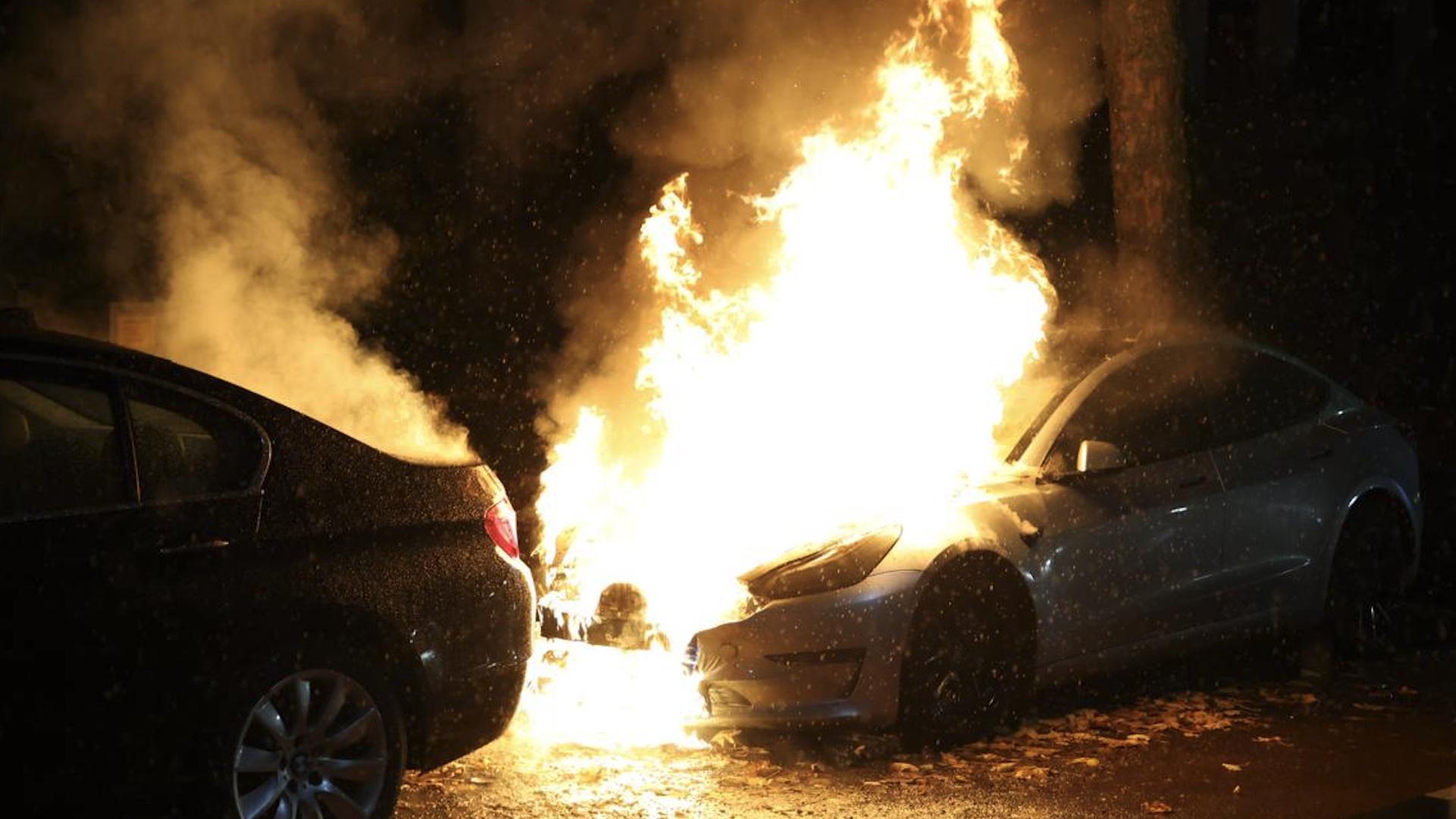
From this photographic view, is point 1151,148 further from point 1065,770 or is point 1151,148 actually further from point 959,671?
point 1065,770

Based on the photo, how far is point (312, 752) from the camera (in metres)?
5.47

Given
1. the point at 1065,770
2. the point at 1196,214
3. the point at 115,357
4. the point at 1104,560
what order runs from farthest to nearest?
the point at 1196,214 → the point at 1104,560 → the point at 1065,770 → the point at 115,357

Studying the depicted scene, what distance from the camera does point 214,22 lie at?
35.5 ft

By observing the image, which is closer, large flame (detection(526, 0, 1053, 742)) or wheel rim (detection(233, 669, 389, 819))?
wheel rim (detection(233, 669, 389, 819))

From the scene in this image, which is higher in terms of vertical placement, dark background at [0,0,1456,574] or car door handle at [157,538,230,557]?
dark background at [0,0,1456,574]

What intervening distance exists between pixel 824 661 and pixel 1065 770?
1.04 metres

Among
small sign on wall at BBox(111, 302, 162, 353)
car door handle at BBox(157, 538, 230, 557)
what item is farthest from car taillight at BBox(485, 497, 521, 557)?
small sign on wall at BBox(111, 302, 162, 353)

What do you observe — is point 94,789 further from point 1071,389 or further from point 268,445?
point 1071,389

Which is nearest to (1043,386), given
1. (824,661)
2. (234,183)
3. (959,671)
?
(959,671)

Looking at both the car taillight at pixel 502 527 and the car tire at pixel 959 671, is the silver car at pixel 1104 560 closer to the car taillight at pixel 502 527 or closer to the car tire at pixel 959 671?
the car tire at pixel 959 671

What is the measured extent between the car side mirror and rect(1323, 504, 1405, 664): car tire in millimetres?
1966

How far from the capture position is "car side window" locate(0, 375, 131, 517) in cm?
511

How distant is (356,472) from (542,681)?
Result: 7.94ft

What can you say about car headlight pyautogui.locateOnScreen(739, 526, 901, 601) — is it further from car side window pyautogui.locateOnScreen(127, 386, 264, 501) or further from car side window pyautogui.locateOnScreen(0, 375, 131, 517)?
car side window pyautogui.locateOnScreen(0, 375, 131, 517)
